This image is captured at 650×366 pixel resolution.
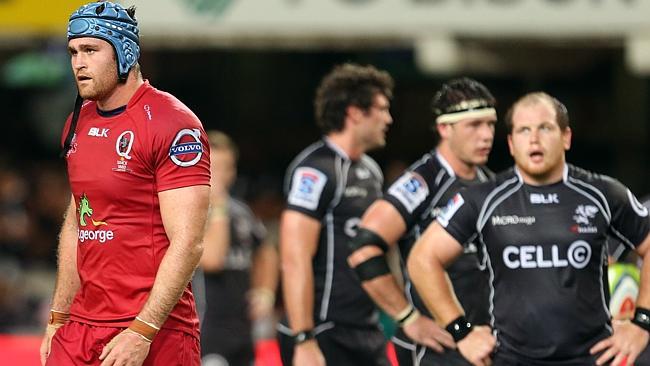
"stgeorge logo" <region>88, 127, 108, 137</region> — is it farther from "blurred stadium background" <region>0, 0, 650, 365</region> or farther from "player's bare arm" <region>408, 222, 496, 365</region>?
"blurred stadium background" <region>0, 0, 650, 365</region>

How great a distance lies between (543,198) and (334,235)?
1.77 metres

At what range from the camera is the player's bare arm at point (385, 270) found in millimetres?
6680

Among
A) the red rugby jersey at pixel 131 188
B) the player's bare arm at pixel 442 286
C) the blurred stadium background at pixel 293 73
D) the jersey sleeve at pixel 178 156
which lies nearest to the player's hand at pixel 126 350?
the red rugby jersey at pixel 131 188

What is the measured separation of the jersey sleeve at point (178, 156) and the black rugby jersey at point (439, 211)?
5.20ft

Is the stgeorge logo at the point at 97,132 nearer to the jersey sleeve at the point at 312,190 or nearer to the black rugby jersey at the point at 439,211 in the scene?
the black rugby jersey at the point at 439,211

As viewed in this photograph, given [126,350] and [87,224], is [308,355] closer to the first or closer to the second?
[87,224]

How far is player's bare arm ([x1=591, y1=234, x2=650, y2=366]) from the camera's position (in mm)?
5867

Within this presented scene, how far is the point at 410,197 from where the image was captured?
673cm

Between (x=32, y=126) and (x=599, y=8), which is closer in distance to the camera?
(x=599, y=8)

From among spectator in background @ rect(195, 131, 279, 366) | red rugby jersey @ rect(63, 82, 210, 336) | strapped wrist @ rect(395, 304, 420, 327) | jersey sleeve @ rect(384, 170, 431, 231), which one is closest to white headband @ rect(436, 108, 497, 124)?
jersey sleeve @ rect(384, 170, 431, 231)

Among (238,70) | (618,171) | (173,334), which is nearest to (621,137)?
(618,171)

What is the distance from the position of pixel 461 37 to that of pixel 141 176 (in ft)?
24.9

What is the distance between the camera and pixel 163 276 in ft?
17.2

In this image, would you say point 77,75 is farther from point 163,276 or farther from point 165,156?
point 163,276
